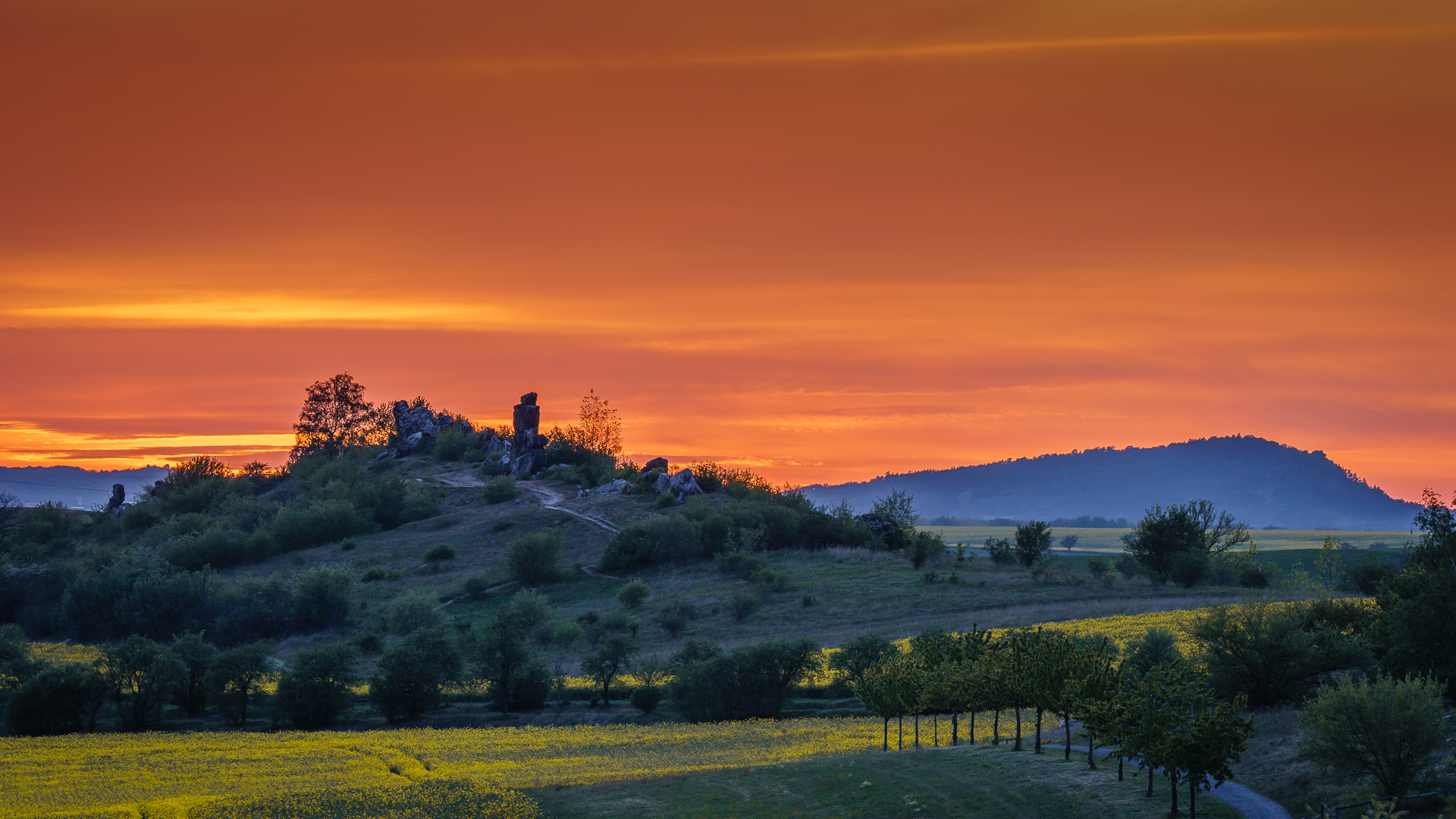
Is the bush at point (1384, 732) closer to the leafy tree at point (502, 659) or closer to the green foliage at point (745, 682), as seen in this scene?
the green foliage at point (745, 682)

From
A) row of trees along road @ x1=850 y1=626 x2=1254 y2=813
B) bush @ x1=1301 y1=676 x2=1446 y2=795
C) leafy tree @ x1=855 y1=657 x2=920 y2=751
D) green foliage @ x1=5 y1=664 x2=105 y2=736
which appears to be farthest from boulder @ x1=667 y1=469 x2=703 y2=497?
bush @ x1=1301 y1=676 x2=1446 y2=795

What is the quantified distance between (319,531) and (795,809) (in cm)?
12922

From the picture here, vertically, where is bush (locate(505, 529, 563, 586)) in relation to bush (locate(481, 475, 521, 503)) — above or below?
below

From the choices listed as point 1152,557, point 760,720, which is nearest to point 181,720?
point 760,720

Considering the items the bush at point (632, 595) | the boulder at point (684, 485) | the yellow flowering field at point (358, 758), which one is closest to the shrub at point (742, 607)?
the bush at point (632, 595)

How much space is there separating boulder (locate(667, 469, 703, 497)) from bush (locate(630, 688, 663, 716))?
78641 mm

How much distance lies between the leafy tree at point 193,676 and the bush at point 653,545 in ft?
180

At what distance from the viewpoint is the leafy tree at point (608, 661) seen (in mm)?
81875

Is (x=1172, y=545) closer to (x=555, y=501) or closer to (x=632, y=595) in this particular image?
(x=632, y=595)

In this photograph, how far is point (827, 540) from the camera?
143250 mm

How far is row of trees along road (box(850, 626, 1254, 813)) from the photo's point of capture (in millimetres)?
35344

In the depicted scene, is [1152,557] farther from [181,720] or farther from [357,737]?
[181,720]

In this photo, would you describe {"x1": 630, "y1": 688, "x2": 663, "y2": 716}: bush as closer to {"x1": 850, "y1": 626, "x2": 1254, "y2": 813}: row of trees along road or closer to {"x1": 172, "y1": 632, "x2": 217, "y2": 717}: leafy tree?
{"x1": 850, "y1": 626, "x2": 1254, "y2": 813}: row of trees along road

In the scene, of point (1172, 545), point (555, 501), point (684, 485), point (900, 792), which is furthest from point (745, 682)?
point (555, 501)
